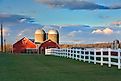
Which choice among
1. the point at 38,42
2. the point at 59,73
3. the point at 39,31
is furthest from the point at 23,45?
the point at 59,73

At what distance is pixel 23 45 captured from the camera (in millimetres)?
94188

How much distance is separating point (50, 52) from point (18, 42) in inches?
1292

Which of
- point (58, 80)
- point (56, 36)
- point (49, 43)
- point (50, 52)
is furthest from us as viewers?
point (56, 36)

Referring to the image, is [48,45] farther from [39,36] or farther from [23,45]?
[39,36]

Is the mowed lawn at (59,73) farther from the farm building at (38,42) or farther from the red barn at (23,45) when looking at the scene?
the red barn at (23,45)

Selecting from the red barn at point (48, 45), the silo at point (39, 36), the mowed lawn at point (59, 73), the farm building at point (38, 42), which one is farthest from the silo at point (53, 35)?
the mowed lawn at point (59, 73)

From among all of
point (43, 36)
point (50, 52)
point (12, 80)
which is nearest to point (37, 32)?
point (43, 36)

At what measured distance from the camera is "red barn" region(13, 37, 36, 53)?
3706 inches

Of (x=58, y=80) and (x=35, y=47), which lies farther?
(x=35, y=47)

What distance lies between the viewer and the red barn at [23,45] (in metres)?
94.1

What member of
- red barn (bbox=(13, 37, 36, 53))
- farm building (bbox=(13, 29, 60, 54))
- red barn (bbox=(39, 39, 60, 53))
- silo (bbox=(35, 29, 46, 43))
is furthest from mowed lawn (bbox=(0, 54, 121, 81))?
silo (bbox=(35, 29, 46, 43))

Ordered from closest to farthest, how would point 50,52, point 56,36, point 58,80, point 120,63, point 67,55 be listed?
point 58,80 → point 120,63 → point 67,55 → point 50,52 → point 56,36

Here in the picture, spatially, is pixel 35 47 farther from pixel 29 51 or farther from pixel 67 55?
pixel 67 55

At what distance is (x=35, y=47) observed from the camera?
9419cm
